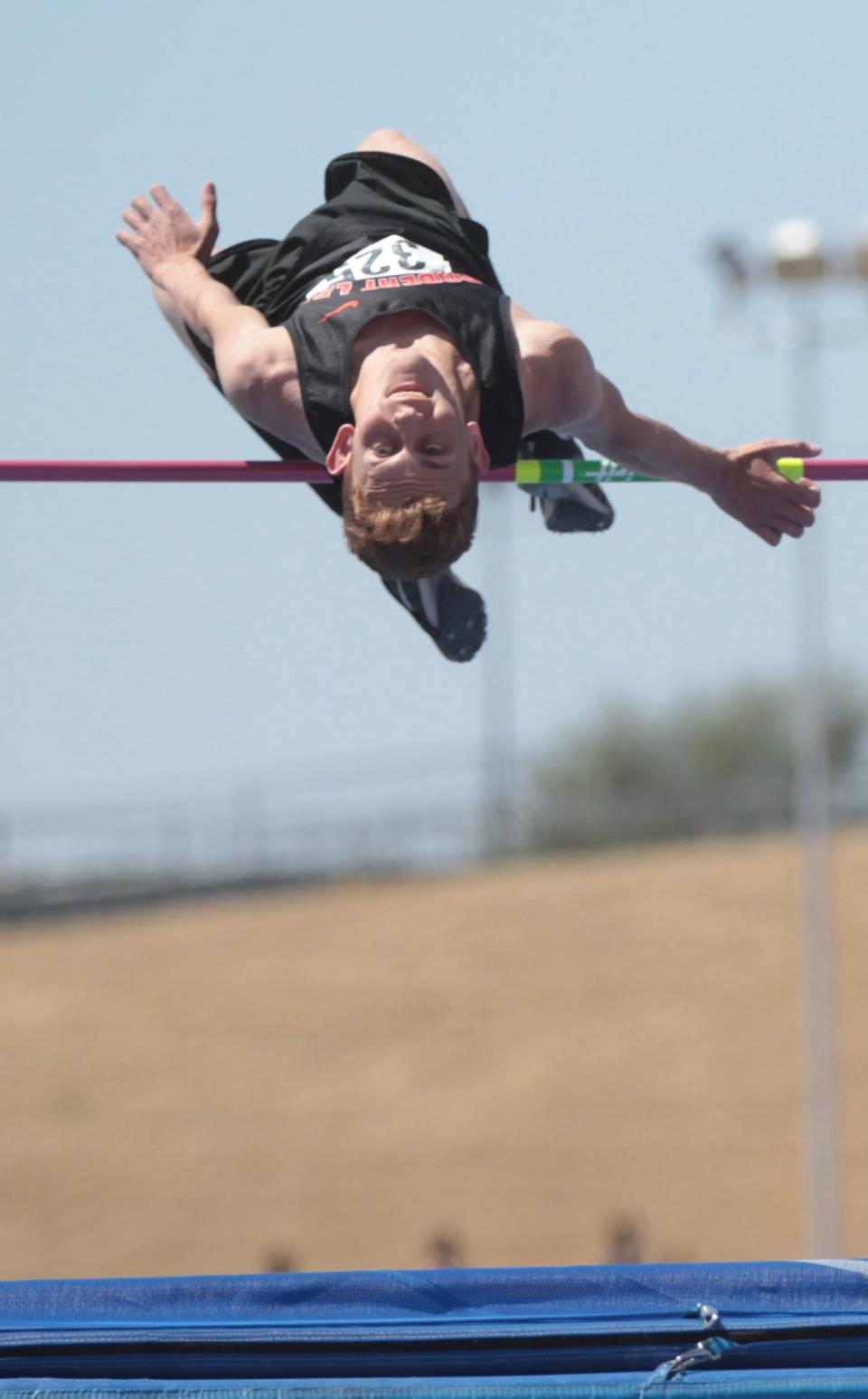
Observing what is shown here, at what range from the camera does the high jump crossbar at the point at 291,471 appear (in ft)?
13.6

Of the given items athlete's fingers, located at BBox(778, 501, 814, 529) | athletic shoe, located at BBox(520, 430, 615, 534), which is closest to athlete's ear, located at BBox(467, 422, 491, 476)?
athletic shoe, located at BBox(520, 430, 615, 534)

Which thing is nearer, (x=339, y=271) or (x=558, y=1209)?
(x=339, y=271)

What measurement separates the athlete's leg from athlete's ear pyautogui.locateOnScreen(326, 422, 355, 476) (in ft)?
3.09

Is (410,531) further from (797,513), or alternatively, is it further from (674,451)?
(797,513)

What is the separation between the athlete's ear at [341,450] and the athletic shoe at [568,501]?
792 millimetres

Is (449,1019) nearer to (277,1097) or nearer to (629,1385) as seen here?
(277,1097)

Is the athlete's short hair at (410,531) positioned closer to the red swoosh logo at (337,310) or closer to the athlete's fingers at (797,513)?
the red swoosh logo at (337,310)

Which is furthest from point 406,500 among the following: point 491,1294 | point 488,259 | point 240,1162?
point 240,1162

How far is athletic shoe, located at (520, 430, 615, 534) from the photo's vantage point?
444 centimetres

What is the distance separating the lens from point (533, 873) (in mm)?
25281

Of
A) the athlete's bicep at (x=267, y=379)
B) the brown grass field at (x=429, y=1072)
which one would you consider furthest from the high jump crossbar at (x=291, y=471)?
the brown grass field at (x=429, y=1072)

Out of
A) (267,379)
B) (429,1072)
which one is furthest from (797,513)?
(429,1072)

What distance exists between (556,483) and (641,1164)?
14868 millimetres

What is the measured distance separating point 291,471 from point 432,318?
569 millimetres
